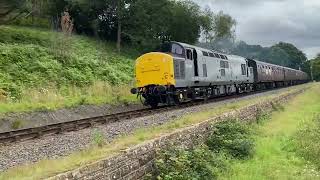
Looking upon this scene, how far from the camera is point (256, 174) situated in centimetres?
1309

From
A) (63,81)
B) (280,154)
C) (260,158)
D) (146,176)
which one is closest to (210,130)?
(260,158)

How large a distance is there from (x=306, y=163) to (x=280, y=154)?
1.56 m

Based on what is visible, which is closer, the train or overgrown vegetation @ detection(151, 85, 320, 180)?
overgrown vegetation @ detection(151, 85, 320, 180)

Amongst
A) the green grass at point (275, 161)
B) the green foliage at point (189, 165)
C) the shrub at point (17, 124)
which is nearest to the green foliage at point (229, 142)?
the green grass at point (275, 161)

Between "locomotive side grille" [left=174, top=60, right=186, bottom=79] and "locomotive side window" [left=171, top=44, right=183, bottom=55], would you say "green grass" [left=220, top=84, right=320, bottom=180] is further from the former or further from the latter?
"locomotive side window" [left=171, top=44, right=183, bottom=55]

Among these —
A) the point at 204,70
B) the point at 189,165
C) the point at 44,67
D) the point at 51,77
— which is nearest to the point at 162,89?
the point at 204,70

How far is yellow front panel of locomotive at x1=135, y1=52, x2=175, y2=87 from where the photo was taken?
25.0m

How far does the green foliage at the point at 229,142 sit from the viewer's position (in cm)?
1480

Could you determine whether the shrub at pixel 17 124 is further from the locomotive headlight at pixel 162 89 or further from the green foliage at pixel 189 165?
the green foliage at pixel 189 165

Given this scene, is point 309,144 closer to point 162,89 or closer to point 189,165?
point 189,165

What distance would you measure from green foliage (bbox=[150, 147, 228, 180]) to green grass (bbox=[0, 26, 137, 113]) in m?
10.5

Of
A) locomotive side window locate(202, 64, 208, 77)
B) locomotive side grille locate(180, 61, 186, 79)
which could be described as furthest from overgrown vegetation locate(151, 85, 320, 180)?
Result: locomotive side window locate(202, 64, 208, 77)

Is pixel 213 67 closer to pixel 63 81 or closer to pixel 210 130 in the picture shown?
pixel 63 81

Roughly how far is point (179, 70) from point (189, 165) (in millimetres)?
14782
